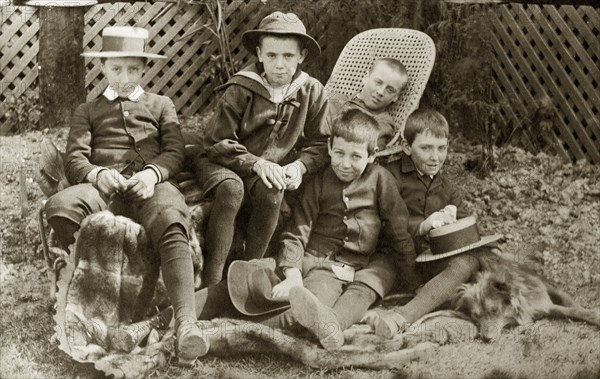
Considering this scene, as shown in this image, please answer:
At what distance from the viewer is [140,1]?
5.02 metres

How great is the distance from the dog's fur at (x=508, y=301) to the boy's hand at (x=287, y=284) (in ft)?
3.03

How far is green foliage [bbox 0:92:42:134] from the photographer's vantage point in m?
5.14

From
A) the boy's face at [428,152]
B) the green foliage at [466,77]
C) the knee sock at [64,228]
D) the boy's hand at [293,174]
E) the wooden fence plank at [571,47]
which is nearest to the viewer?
the knee sock at [64,228]

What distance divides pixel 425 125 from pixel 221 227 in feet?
4.31

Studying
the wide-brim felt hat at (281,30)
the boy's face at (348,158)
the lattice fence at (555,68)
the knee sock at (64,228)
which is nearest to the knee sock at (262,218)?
the boy's face at (348,158)

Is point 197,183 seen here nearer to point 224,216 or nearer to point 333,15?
point 224,216

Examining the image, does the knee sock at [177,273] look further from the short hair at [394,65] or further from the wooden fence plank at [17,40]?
the short hair at [394,65]

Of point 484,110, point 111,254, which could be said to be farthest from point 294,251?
point 484,110

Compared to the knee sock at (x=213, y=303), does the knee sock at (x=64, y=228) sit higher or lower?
higher

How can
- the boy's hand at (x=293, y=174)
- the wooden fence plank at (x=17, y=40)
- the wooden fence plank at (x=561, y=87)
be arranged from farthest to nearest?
1. the wooden fence plank at (x=561, y=87)
2. the wooden fence plank at (x=17, y=40)
3. the boy's hand at (x=293, y=174)

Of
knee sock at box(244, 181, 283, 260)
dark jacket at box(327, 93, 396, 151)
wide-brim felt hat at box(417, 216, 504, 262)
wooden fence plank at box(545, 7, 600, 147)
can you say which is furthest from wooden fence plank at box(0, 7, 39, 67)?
wooden fence plank at box(545, 7, 600, 147)

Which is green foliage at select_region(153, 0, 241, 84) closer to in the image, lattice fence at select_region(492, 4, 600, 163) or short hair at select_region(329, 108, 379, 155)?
short hair at select_region(329, 108, 379, 155)

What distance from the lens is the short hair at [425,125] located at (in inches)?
196

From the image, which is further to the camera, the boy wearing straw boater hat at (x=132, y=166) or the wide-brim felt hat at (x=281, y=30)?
the wide-brim felt hat at (x=281, y=30)
